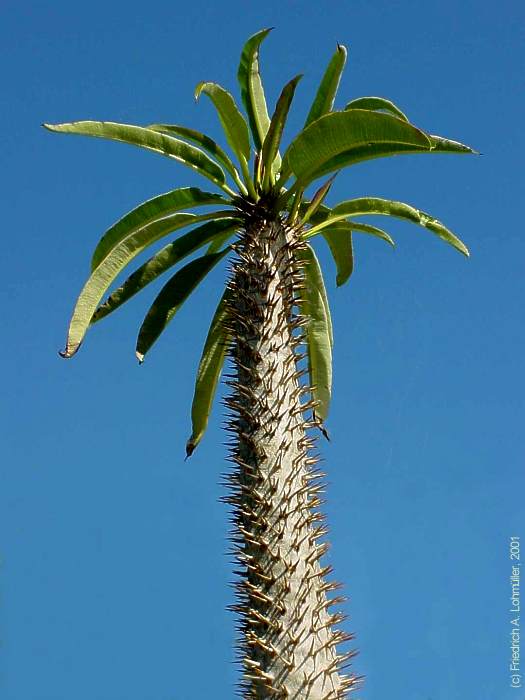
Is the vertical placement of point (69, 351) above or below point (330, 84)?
below

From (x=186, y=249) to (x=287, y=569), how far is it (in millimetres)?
3028

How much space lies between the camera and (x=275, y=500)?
671 cm

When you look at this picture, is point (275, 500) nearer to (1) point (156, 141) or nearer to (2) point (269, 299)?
(2) point (269, 299)

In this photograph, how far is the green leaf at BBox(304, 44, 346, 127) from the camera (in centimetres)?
812

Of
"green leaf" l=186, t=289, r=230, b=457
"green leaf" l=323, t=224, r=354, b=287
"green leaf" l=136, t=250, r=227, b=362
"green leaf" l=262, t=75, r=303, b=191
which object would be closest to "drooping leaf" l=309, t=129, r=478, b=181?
"green leaf" l=262, t=75, r=303, b=191

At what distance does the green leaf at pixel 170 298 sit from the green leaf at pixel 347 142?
132 centimetres

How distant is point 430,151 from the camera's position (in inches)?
303

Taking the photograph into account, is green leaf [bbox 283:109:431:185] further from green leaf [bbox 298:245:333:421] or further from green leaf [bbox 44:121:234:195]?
green leaf [bbox 298:245:333:421]

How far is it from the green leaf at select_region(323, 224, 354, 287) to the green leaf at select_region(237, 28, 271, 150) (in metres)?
1.28

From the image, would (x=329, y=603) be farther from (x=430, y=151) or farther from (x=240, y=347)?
(x=430, y=151)

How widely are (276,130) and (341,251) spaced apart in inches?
82.6

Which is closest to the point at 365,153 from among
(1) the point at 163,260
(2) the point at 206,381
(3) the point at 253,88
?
(3) the point at 253,88

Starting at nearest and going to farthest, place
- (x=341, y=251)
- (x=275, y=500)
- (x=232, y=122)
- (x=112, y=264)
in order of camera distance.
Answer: (x=275, y=500) < (x=112, y=264) < (x=232, y=122) < (x=341, y=251)

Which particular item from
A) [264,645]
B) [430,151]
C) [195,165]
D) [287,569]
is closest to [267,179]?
[195,165]
